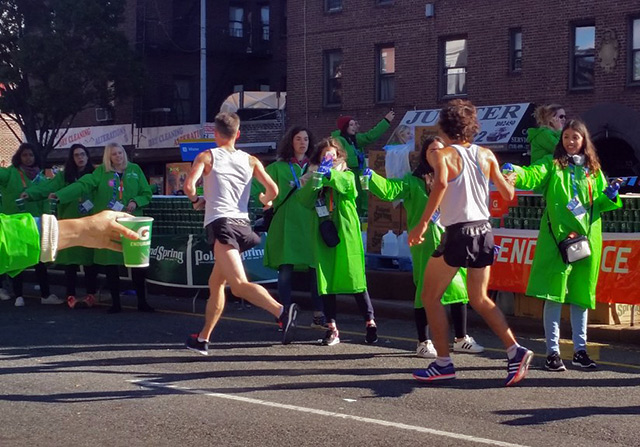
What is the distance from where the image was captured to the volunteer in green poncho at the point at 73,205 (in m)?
12.5

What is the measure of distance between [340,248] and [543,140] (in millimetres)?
2366

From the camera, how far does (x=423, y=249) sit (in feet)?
29.5

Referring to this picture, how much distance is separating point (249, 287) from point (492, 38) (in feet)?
69.1

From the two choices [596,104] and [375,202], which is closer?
[375,202]

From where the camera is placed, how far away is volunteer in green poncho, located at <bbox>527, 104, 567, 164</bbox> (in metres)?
10.1

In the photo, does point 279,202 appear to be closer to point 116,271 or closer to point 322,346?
point 322,346

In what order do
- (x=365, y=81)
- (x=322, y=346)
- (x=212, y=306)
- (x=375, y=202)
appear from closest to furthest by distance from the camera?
(x=212, y=306), (x=322, y=346), (x=375, y=202), (x=365, y=81)

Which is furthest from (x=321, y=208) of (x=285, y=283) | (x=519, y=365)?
(x=519, y=365)

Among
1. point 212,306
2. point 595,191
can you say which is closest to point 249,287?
point 212,306

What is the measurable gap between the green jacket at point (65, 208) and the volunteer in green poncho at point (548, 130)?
5.20m

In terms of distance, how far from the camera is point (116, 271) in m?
12.3

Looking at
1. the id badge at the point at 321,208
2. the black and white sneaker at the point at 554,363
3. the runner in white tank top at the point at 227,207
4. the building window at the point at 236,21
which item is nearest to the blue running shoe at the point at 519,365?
the black and white sneaker at the point at 554,363

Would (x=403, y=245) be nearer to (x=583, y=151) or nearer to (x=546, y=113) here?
(x=546, y=113)

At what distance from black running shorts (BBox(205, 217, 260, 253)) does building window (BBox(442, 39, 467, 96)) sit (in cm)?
2135
